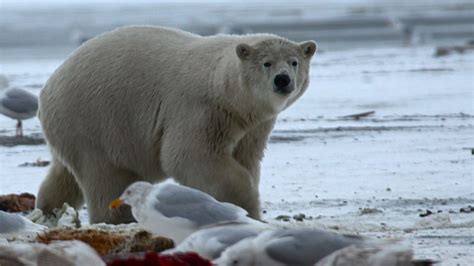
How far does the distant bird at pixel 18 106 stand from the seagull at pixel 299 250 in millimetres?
8522

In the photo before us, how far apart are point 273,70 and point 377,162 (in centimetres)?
303

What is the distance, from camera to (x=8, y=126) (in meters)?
14.5

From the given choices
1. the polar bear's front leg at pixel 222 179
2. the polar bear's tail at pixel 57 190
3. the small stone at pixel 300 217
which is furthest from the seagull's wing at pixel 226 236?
the polar bear's tail at pixel 57 190

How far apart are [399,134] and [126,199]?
6.59 m

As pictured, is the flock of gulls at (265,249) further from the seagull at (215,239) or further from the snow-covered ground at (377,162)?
the snow-covered ground at (377,162)

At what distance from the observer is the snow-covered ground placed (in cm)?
721

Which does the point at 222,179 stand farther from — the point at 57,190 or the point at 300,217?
the point at 57,190

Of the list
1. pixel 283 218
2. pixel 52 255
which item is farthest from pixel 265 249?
pixel 283 218

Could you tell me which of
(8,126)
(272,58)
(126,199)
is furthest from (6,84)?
(126,199)

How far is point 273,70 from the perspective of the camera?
24.4 feet

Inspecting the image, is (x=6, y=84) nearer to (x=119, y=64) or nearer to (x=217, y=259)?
(x=119, y=64)

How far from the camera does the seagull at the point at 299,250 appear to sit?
4.61 meters

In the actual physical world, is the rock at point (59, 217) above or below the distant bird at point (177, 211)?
below

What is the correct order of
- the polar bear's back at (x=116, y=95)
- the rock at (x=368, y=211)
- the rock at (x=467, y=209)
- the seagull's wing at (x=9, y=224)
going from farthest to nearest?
the polar bear's back at (x=116, y=95) < the rock at (x=368, y=211) < the rock at (x=467, y=209) < the seagull's wing at (x=9, y=224)
